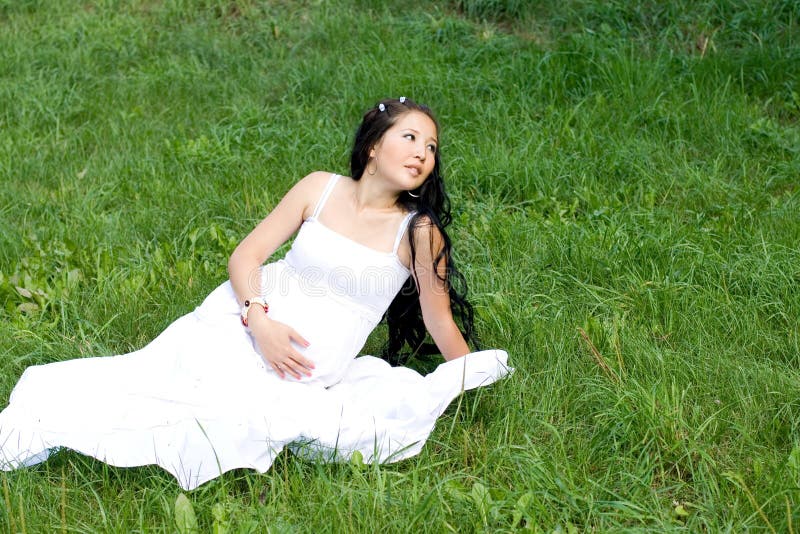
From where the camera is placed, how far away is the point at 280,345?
3.27 metres

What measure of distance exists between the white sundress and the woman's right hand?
0.04 meters

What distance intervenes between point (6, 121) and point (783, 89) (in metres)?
5.15

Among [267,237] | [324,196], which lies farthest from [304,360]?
[324,196]

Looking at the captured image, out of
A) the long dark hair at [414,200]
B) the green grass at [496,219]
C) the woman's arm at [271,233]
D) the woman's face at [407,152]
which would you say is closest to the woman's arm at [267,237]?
the woman's arm at [271,233]

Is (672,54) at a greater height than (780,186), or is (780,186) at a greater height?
(672,54)

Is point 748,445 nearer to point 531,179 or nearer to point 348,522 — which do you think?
point 348,522

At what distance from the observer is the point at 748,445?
3.08 metres

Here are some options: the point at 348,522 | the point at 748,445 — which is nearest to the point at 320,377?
the point at 348,522

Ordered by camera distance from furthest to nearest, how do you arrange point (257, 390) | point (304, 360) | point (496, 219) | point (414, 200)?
point (496, 219), point (414, 200), point (304, 360), point (257, 390)

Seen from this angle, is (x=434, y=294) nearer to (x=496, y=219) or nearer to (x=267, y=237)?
(x=267, y=237)

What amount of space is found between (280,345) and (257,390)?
0.62 ft

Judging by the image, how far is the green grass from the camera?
2867mm

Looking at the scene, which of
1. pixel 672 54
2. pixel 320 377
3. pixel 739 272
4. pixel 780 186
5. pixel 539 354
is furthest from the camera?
pixel 672 54

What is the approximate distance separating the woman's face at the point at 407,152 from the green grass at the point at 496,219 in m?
0.82
